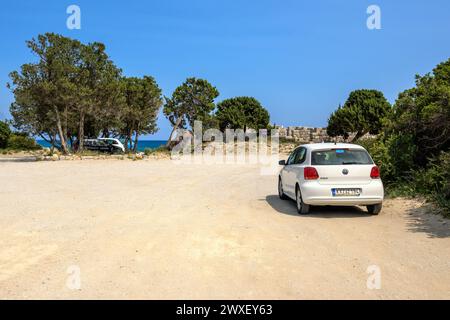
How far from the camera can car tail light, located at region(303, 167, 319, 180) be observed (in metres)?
9.12

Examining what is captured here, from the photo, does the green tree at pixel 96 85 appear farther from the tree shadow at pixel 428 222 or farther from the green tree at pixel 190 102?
the tree shadow at pixel 428 222

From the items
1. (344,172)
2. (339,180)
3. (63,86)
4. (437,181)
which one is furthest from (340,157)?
(63,86)

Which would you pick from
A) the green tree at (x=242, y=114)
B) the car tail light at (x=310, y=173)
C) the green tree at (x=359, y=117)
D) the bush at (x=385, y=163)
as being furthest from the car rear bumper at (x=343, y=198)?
the green tree at (x=242, y=114)

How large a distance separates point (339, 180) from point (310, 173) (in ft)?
2.12

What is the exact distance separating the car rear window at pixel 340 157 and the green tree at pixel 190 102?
37.0 metres

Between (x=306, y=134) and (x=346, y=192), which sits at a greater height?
(x=306, y=134)

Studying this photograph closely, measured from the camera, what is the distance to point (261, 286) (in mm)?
4664

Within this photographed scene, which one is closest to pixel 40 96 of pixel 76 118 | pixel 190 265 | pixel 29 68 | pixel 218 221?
pixel 29 68

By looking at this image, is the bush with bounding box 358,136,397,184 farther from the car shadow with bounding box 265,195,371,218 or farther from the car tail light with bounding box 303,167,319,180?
the car tail light with bounding box 303,167,319,180

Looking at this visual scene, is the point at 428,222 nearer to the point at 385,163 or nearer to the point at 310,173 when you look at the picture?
the point at 310,173

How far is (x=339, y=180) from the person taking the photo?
9.02 meters

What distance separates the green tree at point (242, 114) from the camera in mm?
57156

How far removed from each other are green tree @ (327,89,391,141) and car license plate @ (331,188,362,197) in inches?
1834

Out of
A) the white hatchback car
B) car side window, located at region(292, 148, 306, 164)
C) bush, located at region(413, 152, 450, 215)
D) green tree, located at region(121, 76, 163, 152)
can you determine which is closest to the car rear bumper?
the white hatchback car
